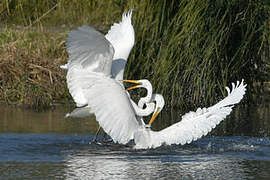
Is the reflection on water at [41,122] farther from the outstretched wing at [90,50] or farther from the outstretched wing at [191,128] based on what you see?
the outstretched wing at [191,128]

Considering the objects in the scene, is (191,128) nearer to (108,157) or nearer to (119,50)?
(108,157)

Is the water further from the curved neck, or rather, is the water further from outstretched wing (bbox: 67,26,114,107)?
outstretched wing (bbox: 67,26,114,107)

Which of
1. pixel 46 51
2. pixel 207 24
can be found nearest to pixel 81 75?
pixel 207 24

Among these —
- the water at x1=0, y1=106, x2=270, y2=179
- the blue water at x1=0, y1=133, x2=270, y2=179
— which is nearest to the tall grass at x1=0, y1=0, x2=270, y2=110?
the water at x1=0, y1=106, x2=270, y2=179

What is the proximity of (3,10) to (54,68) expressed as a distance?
270 centimetres

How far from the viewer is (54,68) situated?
12758mm

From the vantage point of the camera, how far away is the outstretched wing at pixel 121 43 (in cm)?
940

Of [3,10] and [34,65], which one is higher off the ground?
[3,10]

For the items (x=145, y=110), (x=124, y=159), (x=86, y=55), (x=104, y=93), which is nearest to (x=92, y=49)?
(x=86, y=55)

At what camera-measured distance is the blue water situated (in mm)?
6914

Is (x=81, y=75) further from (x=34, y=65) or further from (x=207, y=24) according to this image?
(x=34, y=65)

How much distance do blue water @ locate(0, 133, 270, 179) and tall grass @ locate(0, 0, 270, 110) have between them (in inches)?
62.3

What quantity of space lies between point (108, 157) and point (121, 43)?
215cm

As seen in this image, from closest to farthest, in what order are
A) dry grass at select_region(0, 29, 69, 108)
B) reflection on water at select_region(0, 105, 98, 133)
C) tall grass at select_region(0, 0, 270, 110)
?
reflection on water at select_region(0, 105, 98, 133) → tall grass at select_region(0, 0, 270, 110) → dry grass at select_region(0, 29, 69, 108)
